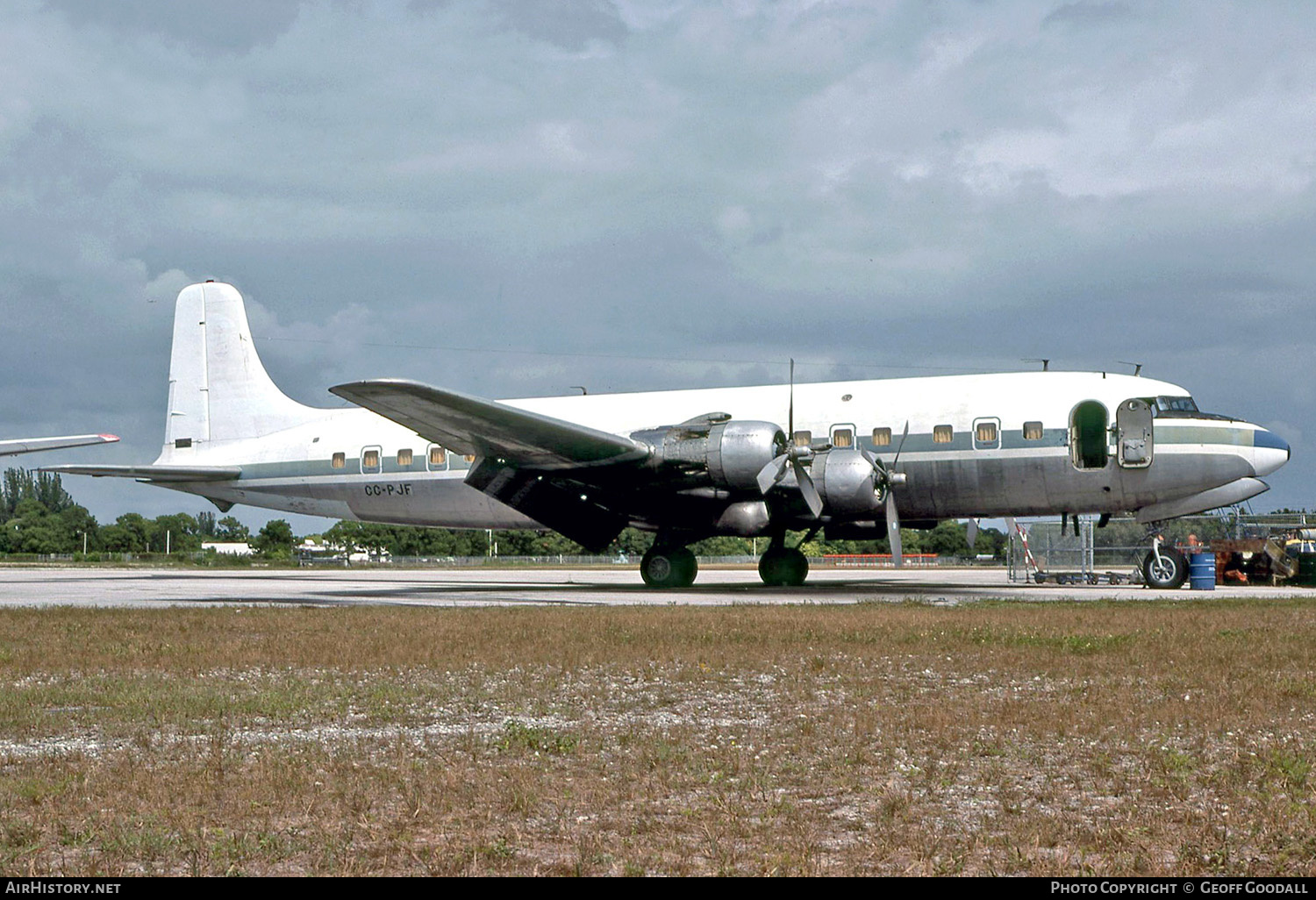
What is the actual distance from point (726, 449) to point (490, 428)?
4.35 meters

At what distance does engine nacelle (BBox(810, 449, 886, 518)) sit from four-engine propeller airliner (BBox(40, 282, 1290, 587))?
34 mm

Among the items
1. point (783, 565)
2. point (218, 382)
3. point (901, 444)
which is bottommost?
point (783, 565)

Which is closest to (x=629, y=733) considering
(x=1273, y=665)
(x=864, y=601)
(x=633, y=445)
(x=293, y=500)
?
(x=1273, y=665)

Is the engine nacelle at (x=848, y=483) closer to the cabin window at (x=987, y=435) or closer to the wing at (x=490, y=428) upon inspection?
the cabin window at (x=987, y=435)

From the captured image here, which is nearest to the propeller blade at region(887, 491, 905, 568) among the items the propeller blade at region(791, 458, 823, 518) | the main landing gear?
the propeller blade at region(791, 458, 823, 518)

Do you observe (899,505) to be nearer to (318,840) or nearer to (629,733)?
(629,733)

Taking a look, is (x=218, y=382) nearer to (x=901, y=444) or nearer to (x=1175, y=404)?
(x=901, y=444)

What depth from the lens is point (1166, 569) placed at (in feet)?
82.6

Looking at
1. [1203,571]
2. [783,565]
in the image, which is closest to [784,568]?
[783,565]

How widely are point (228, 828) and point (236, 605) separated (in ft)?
47.8

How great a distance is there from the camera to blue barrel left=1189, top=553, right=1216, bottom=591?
25500mm

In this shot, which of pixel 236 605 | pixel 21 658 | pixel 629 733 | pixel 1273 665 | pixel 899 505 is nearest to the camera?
pixel 629 733

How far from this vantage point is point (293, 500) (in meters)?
29.4

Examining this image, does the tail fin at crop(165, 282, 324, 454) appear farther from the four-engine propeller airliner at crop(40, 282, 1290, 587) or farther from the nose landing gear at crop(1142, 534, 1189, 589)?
the nose landing gear at crop(1142, 534, 1189, 589)
